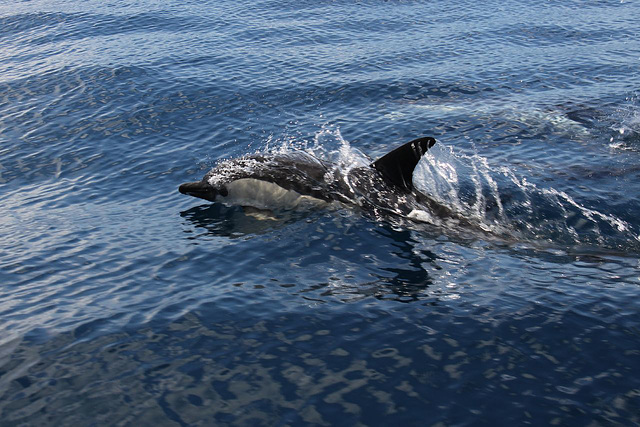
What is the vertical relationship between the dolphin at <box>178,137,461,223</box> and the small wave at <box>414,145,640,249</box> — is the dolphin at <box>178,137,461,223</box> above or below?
above

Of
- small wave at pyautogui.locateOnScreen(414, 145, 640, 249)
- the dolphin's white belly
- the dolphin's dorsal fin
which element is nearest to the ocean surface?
small wave at pyautogui.locateOnScreen(414, 145, 640, 249)

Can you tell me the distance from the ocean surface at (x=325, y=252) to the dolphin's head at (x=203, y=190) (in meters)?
0.28

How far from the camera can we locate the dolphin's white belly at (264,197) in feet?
41.5

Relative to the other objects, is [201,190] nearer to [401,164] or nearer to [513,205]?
[401,164]

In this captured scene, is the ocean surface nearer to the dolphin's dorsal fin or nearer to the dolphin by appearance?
the dolphin

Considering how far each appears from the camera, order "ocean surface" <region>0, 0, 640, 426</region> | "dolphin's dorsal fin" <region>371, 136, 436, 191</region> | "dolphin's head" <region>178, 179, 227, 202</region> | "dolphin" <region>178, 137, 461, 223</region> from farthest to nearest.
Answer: "dolphin's head" <region>178, 179, 227, 202</region>
"dolphin" <region>178, 137, 461, 223</region>
"dolphin's dorsal fin" <region>371, 136, 436, 191</region>
"ocean surface" <region>0, 0, 640, 426</region>

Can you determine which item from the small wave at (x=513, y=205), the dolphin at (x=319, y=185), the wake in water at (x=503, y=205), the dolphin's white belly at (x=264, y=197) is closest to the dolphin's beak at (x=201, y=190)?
the dolphin at (x=319, y=185)

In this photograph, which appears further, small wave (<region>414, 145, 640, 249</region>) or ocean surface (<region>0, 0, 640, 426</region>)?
small wave (<region>414, 145, 640, 249</region>)

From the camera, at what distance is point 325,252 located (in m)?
11.0

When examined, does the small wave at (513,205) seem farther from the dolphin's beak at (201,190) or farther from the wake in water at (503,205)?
the dolphin's beak at (201,190)

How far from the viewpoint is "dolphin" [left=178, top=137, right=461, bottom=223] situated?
11.9m

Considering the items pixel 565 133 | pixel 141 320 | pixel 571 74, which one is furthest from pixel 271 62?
pixel 141 320

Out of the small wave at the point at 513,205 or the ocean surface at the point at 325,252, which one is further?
the small wave at the point at 513,205

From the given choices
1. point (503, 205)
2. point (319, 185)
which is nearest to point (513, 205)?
point (503, 205)
